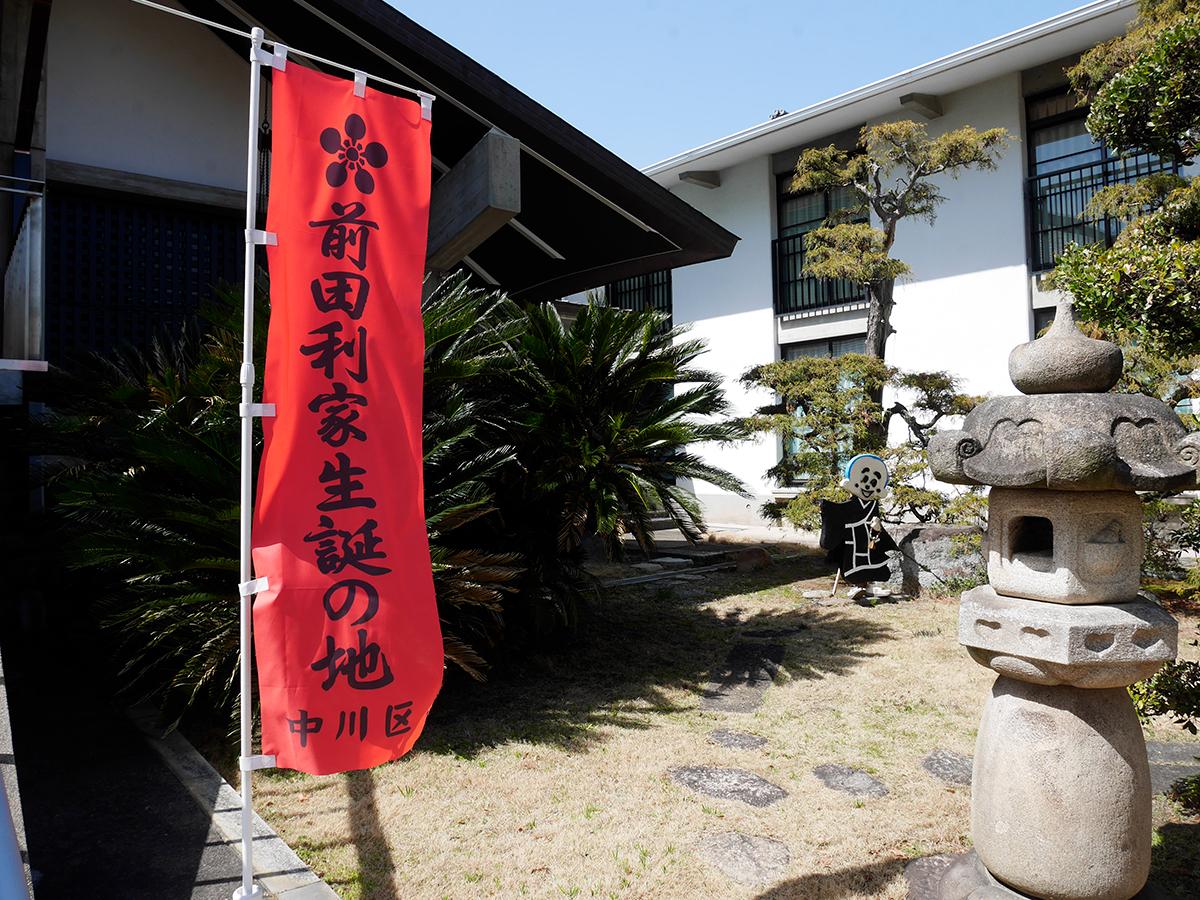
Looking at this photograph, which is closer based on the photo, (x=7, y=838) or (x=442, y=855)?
(x=7, y=838)

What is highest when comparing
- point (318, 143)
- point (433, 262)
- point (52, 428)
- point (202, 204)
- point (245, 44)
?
point (245, 44)

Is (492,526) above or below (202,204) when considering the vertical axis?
below

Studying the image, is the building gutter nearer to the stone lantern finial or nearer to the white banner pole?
the stone lantern finial

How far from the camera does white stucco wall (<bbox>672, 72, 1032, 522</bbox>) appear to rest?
47.1 feet

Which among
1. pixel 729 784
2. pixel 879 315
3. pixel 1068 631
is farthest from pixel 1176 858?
pixel 879 315

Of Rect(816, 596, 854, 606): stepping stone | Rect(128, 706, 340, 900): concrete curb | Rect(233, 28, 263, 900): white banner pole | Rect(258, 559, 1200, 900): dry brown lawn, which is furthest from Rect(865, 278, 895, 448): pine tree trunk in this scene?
Rect(233, 28, 263, 900): white banner pole

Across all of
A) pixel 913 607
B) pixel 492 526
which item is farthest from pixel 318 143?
pixel 913 607

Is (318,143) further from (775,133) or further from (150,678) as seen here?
(775,133)

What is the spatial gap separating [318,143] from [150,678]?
508 centimetres

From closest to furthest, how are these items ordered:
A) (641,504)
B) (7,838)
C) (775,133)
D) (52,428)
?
(7,838) < (52,428) < (641,504) < (775,133)

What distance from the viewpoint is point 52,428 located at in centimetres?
636

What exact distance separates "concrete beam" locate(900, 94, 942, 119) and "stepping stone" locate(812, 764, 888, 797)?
13.3 m

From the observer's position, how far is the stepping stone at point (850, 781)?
15.6ft

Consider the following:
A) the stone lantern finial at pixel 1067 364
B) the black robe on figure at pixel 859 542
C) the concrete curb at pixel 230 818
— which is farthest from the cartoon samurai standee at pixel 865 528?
the concrete curb at pixel 230 818
